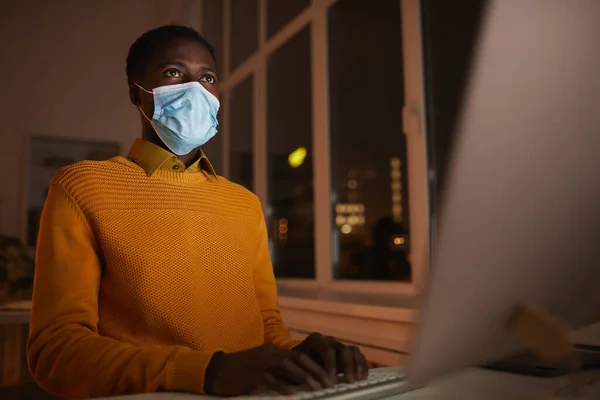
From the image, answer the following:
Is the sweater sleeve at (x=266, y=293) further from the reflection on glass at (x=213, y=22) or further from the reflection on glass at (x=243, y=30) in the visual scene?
the reflection on glass at (x=213, y=22)

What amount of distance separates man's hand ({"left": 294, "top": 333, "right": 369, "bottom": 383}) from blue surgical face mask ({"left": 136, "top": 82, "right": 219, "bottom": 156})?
2.03 ft

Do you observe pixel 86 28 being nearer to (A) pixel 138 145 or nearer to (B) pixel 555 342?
(A) pixel 138 145

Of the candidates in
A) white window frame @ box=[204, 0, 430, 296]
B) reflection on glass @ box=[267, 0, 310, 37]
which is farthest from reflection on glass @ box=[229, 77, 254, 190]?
reflection on glass @ box=[267, 0, 310, 37]

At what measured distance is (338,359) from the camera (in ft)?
2.07

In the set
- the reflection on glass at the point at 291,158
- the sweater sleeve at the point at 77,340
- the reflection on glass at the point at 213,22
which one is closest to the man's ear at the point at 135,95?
the sweater sleeve at the point at 77,340

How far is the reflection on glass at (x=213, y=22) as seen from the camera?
3.94 meters

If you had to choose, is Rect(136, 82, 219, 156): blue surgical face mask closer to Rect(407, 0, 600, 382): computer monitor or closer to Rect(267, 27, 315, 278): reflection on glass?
Rect(407, 0, 600, 382): computer monitor

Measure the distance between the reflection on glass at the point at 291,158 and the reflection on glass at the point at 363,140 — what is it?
209mm

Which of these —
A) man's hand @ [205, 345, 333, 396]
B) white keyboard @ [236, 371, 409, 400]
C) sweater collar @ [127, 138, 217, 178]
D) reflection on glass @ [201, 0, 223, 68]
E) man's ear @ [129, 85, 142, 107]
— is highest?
reflection on glass @ [201, 0, 223, 68]

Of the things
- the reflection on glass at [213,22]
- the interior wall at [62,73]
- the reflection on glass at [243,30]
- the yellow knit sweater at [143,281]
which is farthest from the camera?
the reflection on glass at [213,22]

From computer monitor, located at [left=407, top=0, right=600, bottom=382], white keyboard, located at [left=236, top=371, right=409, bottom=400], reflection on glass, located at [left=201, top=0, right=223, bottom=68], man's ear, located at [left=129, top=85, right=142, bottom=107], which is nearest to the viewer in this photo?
computer monitor, located at [left=407, top=0, right=600, bottom=382]

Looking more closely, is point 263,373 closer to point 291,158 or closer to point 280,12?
Answer: point 291,158

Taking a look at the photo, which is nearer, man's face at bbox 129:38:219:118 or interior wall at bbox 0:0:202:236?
man's face at bbox 129:38:219:118

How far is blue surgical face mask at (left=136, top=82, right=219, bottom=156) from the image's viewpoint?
3.45 feet
